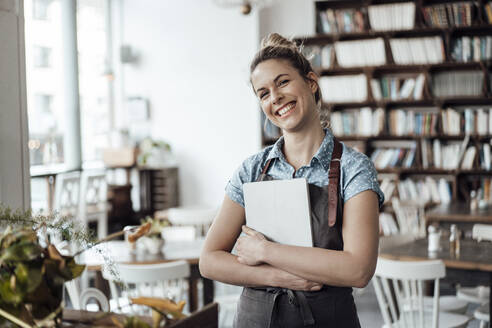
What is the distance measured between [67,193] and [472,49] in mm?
4526

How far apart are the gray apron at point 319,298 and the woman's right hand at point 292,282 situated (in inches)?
0.8

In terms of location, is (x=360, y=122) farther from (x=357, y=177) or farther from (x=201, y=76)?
(x=357, y=177)

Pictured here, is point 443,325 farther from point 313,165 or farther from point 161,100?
point 161,100

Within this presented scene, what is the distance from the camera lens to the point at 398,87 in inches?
265

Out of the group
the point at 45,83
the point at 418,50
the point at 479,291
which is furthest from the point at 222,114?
the point at 479,291

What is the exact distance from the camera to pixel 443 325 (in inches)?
128

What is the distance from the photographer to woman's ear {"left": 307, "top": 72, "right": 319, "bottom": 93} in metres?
1.82


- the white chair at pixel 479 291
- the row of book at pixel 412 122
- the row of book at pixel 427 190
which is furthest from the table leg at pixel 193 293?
the row of book at pixel 412 122

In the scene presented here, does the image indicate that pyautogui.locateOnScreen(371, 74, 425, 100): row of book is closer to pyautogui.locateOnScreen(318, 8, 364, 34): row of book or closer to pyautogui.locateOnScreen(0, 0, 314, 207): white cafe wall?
pyautogui.locateOnScreen(318, 8, 364, 34): row of book

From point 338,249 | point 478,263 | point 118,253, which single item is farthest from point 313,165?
point 118,253

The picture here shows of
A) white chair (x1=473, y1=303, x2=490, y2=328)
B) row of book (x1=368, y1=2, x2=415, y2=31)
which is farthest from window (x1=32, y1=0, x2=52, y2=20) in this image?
white chair (x1=473, y1=303, x2=490, y2=328)

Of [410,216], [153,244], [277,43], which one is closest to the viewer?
[277,43]

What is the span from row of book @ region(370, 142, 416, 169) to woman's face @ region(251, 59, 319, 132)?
5174mm

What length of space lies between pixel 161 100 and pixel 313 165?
660 cm
